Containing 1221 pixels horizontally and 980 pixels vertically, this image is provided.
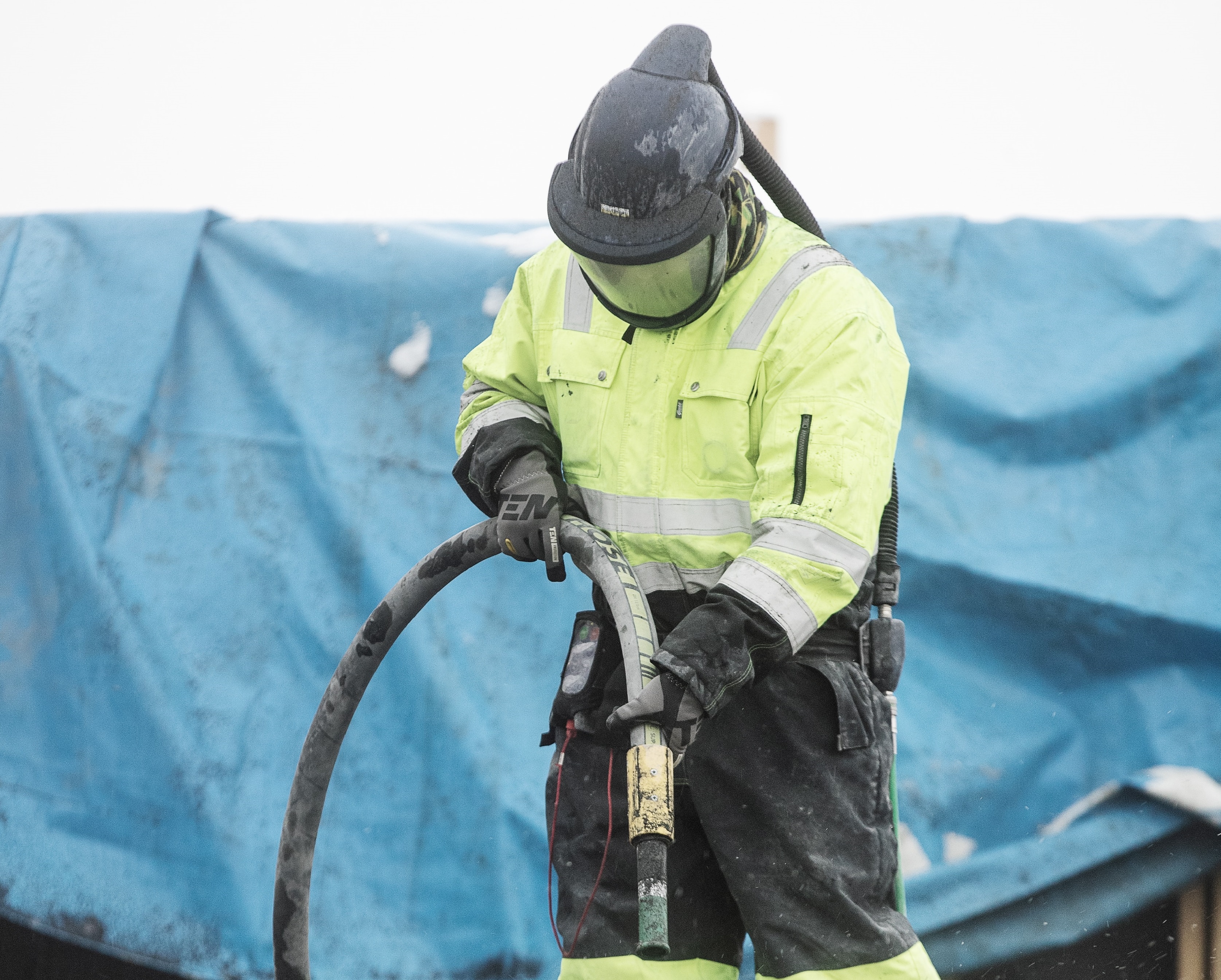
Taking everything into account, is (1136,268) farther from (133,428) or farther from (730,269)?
(133,428)

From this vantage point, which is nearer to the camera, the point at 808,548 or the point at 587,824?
the point at 808,548

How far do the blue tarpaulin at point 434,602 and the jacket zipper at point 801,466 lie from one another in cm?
169

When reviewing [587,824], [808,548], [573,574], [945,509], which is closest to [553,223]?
[808,548]

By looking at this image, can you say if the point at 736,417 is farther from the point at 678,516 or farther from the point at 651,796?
the point at 651,796

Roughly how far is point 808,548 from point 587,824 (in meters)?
0.65

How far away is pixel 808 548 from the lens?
165 centimetres

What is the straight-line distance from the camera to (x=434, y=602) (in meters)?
3.32

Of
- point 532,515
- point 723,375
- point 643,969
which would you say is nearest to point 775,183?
point 723,375

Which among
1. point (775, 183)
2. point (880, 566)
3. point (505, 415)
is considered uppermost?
point (775, 183)

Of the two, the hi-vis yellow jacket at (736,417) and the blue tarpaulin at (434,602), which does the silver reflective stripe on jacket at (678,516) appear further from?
the blue tarpaulin at (434,602)

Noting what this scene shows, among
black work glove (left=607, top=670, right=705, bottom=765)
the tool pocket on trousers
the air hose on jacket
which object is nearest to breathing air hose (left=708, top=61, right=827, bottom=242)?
the air hose on jacket

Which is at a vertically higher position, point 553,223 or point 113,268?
point 553,223

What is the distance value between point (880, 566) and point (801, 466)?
1.43 ft

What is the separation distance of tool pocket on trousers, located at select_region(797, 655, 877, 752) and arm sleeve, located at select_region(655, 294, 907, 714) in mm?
164
